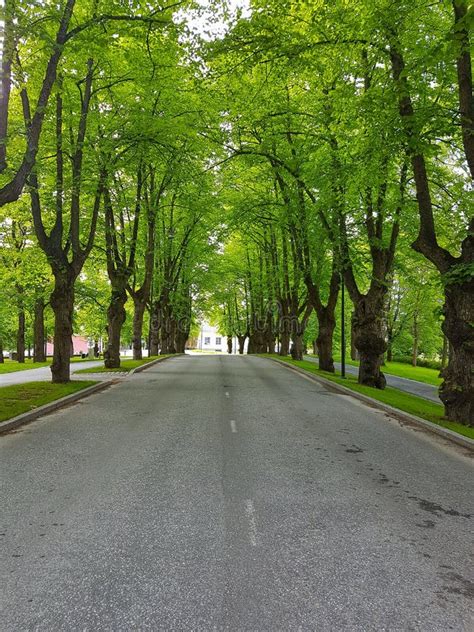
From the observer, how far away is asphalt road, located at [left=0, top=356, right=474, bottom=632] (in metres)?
3.37

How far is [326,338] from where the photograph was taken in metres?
25.1

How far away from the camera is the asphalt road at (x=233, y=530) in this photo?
3.37 metres

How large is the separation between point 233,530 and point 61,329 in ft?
44.6

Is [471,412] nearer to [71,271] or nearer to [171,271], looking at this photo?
[71,271]

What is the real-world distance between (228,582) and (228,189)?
94.3 ft

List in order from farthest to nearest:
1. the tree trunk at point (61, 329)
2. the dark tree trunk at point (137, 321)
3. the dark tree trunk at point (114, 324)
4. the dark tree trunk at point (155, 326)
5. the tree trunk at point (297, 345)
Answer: the dark tree trunk at point (155, 326) → the tree trunk at point (297, 345) → the dark tree trunk at point (137, 321) → the dark tree trunk at point (114, 324) → the tree trunk at point (61, 329)

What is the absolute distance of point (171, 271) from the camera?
128 feet

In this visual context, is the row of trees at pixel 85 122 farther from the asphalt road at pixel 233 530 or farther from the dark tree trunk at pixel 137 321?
the asphalt road at pixel 233 530

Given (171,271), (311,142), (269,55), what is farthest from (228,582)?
(171,271)

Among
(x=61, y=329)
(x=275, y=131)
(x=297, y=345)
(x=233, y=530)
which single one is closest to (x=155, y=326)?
(x=297, y=345)

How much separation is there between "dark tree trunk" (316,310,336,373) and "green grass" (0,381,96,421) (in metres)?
12.4

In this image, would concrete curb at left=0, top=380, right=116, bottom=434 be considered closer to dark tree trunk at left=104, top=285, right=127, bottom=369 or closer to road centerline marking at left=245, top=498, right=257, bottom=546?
road centerline marking at left=245, top=498, right=257, bottom=546

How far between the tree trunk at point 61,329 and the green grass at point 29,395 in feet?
1.69

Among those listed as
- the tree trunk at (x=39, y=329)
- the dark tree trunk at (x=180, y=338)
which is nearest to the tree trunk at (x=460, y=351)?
the tree trunk at (x=39, y=329)
